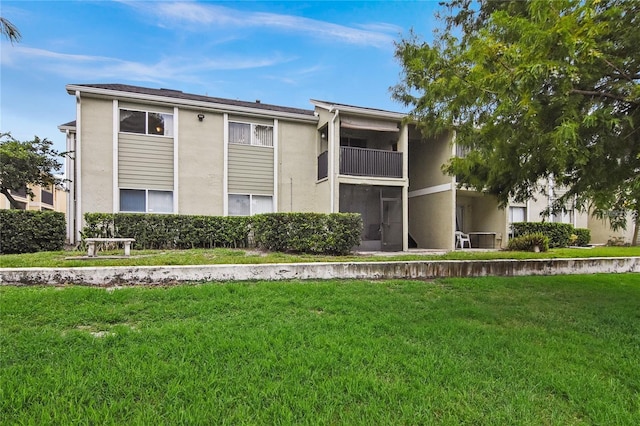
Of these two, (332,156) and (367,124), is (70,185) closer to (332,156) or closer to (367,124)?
(332,156)

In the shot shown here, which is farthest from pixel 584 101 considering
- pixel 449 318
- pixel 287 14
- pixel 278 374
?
pixel 287 14

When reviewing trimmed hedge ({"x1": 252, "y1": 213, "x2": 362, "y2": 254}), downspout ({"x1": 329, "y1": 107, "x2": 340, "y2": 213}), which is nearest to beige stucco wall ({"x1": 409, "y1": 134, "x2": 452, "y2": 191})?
downspout ({"x1": 329, "y1": 107, "x2": 340, "y2": 213})

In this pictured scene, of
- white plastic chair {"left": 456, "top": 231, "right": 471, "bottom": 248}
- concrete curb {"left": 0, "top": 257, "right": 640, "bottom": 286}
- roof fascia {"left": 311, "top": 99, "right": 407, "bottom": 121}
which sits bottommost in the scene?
concrete curb {"left": 0, "top": 257, "right": 640, "bottom": 286}

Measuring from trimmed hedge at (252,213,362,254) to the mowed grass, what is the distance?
4.22 metres

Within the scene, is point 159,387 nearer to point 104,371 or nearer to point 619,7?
point 104,371

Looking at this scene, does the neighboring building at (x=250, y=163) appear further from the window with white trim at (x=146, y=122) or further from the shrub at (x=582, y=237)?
the shrub at (x=582, y=237)

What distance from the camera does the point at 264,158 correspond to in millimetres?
13750

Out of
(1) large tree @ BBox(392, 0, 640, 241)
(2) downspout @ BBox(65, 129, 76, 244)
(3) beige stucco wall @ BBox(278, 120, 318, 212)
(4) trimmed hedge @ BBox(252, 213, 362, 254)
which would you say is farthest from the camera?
(3) beige stucco wall @ BBox(278, 120, 318, 212)

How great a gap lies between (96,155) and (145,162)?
4.91 ft

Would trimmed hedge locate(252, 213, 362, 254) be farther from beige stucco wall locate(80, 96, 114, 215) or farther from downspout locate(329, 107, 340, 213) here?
beige stucco wall locate(80, 96, 114, 215)

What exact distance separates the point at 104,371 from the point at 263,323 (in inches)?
70.6

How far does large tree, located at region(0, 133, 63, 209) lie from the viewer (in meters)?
12.6

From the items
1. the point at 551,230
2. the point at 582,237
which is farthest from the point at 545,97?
the point at 582,237

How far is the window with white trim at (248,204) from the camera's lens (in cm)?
1333
